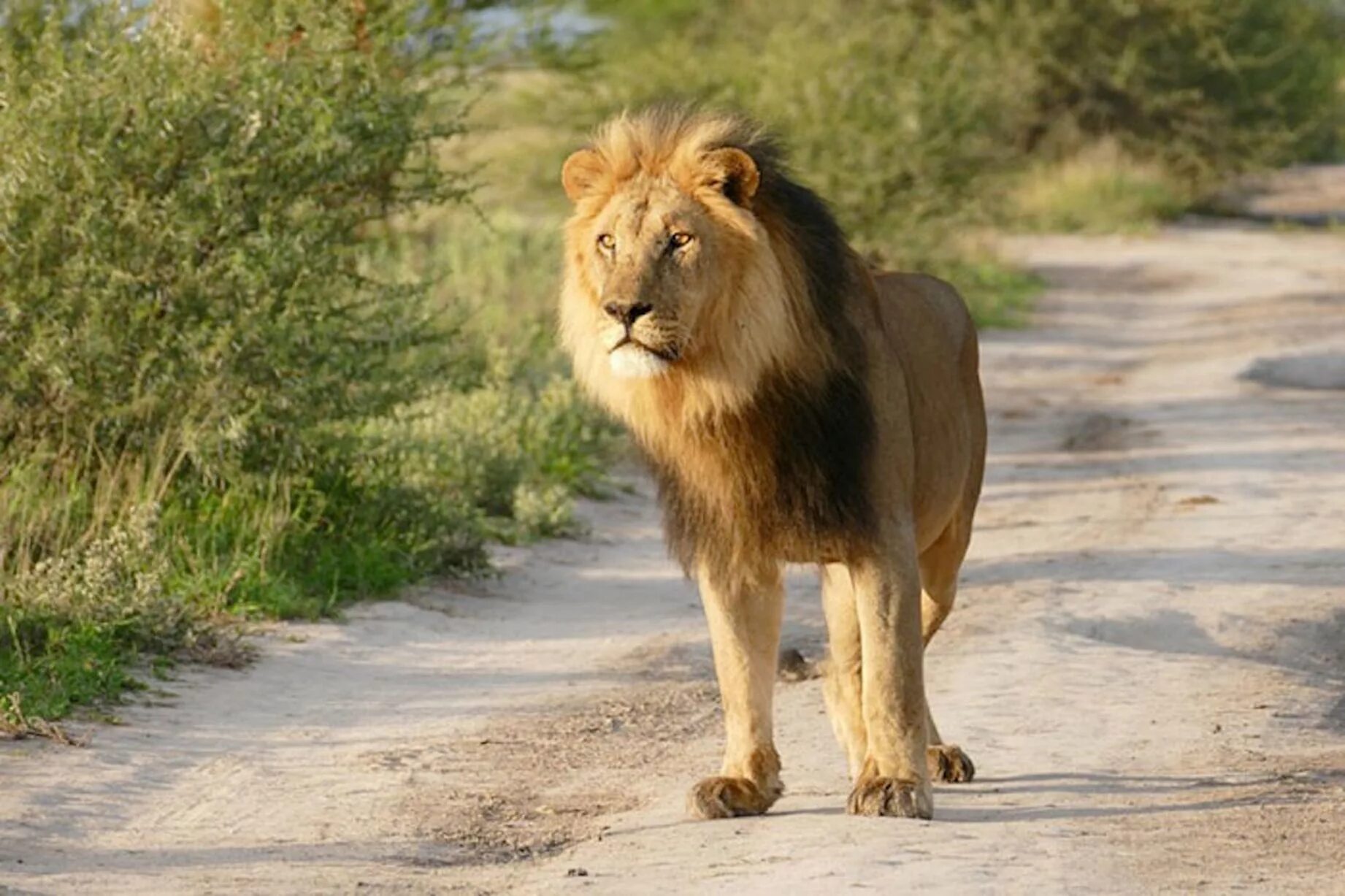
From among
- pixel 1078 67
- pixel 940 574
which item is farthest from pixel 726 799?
pixel 1078 67

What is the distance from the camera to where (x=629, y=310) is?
5.58 metres

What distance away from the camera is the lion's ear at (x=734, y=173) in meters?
5.80

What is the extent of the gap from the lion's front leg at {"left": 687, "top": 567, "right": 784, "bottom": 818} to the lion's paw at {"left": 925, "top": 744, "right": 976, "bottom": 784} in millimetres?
511

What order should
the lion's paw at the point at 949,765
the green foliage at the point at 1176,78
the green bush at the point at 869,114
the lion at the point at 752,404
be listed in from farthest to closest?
the green foliage at the point at 1176,78, the green bush at the point at 869,114, the lion's paw at the point at 949,765, the lion at the point at 752,404

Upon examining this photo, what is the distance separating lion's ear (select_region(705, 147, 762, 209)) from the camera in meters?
5.80

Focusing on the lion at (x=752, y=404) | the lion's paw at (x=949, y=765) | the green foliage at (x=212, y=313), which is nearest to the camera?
the lion at (x=752, y=404)

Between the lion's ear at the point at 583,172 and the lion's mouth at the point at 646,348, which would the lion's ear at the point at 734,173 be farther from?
the lion's mouth at the point at 646,348

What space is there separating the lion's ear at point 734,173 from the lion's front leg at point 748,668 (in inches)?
36.0

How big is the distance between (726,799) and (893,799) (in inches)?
17.4

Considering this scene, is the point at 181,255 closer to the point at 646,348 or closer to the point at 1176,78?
the point at 646,348

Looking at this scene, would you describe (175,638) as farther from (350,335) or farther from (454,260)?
(454,260)

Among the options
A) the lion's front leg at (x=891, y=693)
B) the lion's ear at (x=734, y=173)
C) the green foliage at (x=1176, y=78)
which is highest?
the green foliage at (x=1176, y=78)

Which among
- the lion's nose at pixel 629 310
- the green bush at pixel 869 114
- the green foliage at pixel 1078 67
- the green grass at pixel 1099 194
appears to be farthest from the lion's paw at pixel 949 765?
the green grass at pixel 1099 194

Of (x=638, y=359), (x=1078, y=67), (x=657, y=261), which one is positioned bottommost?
(x=638, y=359)
